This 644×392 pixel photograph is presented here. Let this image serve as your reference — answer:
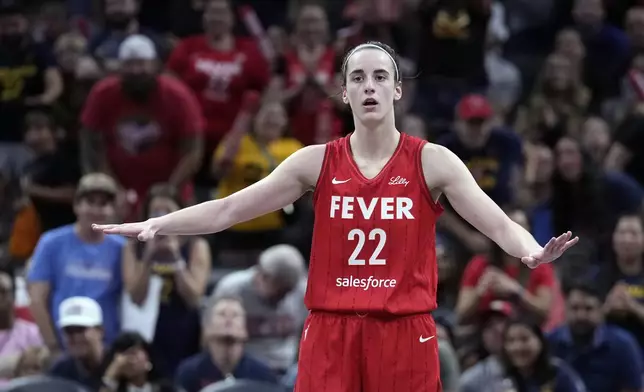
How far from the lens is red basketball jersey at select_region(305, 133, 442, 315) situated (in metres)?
6.21

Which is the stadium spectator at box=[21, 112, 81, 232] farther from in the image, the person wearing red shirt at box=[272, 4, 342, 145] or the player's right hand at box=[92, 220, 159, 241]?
the player's right hand at box=[92, 220, 159, 241]

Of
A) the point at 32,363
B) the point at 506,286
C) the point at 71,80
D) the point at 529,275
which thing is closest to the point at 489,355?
the point at 506,286

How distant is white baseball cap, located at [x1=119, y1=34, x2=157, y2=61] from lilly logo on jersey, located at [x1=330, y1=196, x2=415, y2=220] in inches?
231

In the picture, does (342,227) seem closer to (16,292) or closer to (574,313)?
(574,313)

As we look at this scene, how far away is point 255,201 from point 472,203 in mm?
935

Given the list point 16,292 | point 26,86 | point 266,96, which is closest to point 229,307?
point 16,292

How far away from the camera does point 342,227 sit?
20.5ft

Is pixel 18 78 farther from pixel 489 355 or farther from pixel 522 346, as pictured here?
pixel 522 346

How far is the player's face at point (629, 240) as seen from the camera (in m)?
11.2

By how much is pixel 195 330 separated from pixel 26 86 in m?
4.02

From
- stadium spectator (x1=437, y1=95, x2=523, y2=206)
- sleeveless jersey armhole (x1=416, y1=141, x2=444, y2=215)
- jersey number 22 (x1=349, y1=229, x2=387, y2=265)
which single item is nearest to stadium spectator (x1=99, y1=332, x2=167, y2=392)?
jersey number 22 (x1=349, y1=229, x2=387, y2=265)

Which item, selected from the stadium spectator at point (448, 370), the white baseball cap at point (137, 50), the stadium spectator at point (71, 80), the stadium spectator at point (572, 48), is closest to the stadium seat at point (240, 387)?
the stadium spectator at point (448, 370)

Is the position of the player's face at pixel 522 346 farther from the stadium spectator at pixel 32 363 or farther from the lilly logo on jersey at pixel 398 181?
the lilly logo on jersey at pixel 398 181

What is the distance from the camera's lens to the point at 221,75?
12711mm
